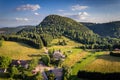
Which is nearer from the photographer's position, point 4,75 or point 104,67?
point 4,75

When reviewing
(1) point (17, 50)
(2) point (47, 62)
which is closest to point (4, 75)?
(2) point (47, 62)

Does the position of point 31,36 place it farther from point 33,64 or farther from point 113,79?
point 113,79

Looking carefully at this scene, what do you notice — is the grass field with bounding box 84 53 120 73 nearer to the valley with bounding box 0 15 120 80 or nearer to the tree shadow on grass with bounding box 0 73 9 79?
the valley with bounding box 0 15 120 80

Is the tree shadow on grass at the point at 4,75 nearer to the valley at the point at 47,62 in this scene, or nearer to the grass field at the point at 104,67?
the valley at the point at 47,62

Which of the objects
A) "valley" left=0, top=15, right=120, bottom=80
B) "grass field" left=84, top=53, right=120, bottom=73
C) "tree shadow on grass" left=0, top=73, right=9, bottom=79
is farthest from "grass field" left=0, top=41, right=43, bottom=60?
"grass field" left=84, top=53, right=120, bottom=73

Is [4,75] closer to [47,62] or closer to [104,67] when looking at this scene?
[47,62]

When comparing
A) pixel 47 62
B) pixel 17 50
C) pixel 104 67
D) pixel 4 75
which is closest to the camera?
pixel 4 75

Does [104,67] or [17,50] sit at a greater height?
[17,50]

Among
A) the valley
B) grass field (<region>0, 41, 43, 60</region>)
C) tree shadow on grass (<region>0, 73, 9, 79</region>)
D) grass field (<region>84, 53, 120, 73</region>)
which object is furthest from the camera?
grass field (<region>0, 41, 43, 60</region>)

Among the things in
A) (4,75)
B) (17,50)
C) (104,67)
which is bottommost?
(4,75)

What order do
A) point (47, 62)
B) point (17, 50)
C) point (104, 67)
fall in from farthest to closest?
point (17, 50)
point (47, 62)
point (104, 67)
